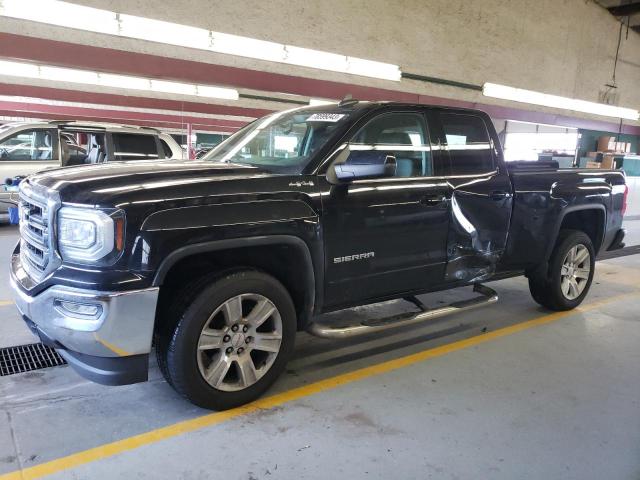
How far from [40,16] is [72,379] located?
18.6 ft

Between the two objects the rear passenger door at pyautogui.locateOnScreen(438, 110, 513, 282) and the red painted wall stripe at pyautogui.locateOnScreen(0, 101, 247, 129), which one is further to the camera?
the red painted wall stripe at pyautogui.locateOnScreen(0, 101, 247, 129)

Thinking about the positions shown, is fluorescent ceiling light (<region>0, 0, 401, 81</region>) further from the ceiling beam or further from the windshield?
the ceiling beam

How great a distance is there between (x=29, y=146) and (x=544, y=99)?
11.8m

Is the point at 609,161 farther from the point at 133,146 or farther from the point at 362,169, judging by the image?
the point at 362,169

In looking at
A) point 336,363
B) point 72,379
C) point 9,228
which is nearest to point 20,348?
point 72,379

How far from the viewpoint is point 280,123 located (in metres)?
3.90

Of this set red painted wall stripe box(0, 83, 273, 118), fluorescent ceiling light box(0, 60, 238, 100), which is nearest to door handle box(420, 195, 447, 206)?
fluorescent ceiling light box(0, 60, 238, 100)

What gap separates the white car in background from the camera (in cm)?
855

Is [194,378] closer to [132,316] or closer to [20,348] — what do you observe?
[132,316]

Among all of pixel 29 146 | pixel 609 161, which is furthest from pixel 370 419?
pixel 609 161

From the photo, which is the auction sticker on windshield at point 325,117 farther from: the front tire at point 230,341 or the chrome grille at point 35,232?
the chrome grille at point 35,232

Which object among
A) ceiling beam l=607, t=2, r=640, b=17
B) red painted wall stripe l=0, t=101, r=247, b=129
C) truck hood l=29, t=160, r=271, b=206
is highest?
ceiling beam l=607, t=2, r=640, b=17

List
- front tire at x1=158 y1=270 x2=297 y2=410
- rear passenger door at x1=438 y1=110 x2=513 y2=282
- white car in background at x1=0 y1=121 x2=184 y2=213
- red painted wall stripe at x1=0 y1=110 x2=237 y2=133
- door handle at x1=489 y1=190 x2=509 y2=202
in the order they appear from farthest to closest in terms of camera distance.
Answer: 1. red painted wall stripe at x1=0 y1=110 x2=237 y2=133
2. white car in background at x1=0 y1=121 x2=184 y2=213
3. door handle at x1=489 y1=190 x2=509 y2=202
4. rear passenger door at x1=438 y1=110 x2=513 y2=282
5. front tire at x1=158 y1=270 x2=297 y2=410

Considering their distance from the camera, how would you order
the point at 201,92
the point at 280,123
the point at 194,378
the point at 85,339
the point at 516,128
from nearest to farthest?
the point at 85,339 → the point at 194,378 → the point at 280,123 → the point at 201,92 → the point at 516,128
